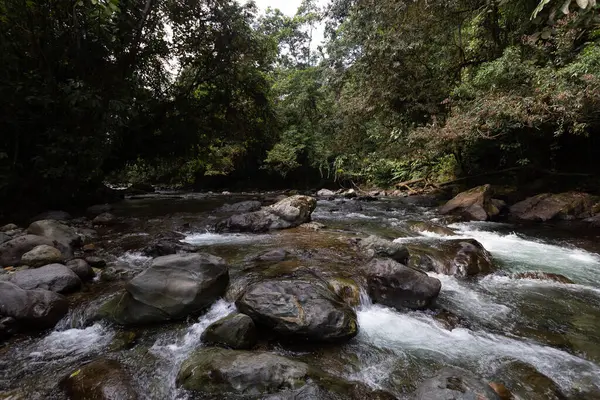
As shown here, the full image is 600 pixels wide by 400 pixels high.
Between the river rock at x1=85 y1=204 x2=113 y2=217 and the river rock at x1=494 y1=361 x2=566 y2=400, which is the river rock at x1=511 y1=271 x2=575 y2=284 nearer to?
the river rock at x1=494 y1=361 x2=566 y2=400

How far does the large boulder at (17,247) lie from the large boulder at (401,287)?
5.79m

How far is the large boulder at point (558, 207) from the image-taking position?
382 inches

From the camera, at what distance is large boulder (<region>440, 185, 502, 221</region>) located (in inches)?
413

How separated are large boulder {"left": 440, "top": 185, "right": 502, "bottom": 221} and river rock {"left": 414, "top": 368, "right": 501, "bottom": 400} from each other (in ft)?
29.1

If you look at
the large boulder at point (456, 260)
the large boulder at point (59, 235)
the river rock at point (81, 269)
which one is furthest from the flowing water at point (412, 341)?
the large boulder at point (59, 235)

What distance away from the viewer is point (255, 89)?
46.4ft

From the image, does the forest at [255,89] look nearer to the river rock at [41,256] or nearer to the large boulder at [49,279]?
the large boulder at [49,279]

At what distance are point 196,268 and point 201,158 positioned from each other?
13.3 metres

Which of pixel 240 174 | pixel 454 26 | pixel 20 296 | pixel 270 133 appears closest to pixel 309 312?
pixel 20 296

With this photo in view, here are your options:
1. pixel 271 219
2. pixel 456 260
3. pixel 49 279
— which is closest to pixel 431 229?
pixel 456 260

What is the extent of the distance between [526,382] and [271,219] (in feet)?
21.8

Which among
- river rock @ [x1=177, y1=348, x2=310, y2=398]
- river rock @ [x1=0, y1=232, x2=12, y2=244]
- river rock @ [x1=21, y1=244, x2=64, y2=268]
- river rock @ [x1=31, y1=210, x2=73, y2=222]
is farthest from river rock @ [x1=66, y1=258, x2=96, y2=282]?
river rock @ [x1=31, y1=210, x2=73, y2=222]

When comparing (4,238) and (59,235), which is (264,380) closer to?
(59,235)

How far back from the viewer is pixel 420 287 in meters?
Answer: 4.43
